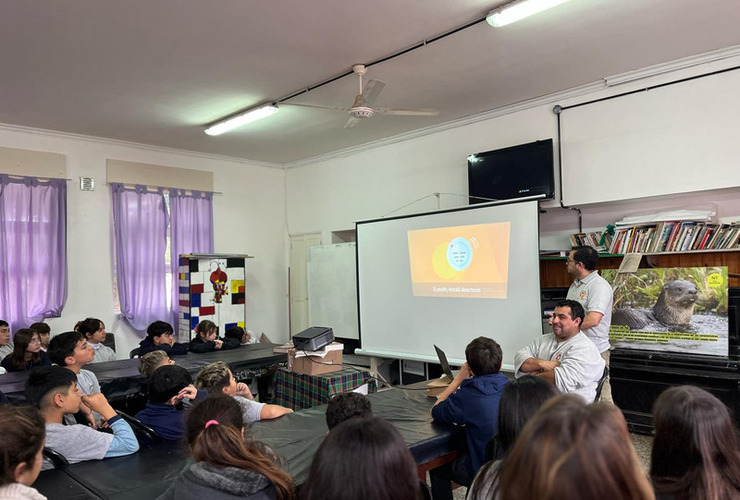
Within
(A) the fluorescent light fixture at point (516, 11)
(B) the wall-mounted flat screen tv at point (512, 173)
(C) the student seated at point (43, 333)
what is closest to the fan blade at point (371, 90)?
(A) the fluorescent light fixture at point (516, 11)

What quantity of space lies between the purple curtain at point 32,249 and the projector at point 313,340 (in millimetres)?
3634

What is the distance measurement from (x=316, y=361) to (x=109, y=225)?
4.01 metres

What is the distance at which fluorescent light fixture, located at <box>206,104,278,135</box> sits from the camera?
518 centimetres

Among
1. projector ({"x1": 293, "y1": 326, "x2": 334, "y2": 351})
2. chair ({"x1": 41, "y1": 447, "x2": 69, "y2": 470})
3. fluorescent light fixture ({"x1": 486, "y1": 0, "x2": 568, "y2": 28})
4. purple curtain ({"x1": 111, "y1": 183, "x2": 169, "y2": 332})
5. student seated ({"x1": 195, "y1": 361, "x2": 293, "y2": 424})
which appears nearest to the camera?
chair ({"x1": 41, "y1": 447, "x2": 69, "y2": 470})

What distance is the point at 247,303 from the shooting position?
7613 mm

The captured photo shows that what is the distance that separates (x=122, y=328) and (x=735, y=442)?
21.6ft

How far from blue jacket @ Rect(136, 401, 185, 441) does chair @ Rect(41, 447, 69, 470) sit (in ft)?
1.47

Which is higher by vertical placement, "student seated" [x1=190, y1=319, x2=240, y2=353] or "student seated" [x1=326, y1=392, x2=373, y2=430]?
"student seated" [x1=326, y1=392, x2=373, y2=430]

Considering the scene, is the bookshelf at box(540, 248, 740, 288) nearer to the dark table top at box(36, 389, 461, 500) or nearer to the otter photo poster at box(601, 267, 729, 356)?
the otter photo poster at box(601, 267, 729, 356)

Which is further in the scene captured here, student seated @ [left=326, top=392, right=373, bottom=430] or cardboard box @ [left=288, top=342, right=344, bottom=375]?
cardboard box @ [left=288, top=342, right=344, bottom=375]

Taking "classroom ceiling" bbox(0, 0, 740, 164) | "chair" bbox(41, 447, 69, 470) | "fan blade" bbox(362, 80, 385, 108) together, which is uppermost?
"classroom ceiling" bbox(0, 0, 740, 164)

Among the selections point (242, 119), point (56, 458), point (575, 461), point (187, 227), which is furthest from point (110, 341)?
point (575, 461)

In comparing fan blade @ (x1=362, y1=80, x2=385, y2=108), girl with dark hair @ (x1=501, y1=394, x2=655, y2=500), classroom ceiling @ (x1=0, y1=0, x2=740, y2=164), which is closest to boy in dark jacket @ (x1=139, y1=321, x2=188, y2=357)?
classroom ceiling @ (x1=0, y1=0, x2=740, y2=164)

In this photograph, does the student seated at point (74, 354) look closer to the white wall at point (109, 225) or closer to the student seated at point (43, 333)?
the student seated at point (43, 333)
